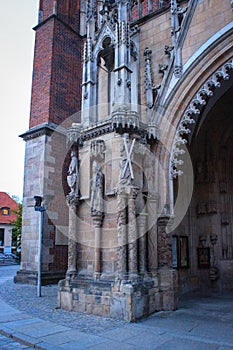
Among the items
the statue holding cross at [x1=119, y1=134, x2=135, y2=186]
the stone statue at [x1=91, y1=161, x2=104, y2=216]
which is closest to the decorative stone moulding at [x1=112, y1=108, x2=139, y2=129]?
the statue holding cross at [x1=119, y1=134, x2=135, y2=186]

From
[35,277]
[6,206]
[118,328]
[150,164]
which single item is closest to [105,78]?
[150,164]

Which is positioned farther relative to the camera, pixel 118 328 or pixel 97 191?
pixel 97 191

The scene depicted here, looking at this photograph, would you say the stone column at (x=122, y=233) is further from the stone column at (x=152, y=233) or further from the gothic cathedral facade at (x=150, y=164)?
the stone column at (x=152, y=233)

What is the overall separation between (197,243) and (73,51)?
34.2ft

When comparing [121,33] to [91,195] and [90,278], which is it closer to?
[91,195]

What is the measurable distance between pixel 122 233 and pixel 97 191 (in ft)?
4.24

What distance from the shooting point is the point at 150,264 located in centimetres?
791

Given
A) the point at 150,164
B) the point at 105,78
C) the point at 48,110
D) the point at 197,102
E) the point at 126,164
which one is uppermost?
the point at 48,110

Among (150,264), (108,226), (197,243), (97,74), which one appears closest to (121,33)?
(97,74)

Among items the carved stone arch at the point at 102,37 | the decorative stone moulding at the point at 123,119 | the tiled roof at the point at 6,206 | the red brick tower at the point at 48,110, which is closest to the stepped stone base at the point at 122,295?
the decorative stone moulding at the point at 123,119

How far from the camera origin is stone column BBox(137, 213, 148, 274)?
299 inches

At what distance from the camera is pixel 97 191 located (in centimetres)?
803

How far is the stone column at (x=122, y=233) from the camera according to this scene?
7.17m

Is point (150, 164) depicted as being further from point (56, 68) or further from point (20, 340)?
point (56, 68)
